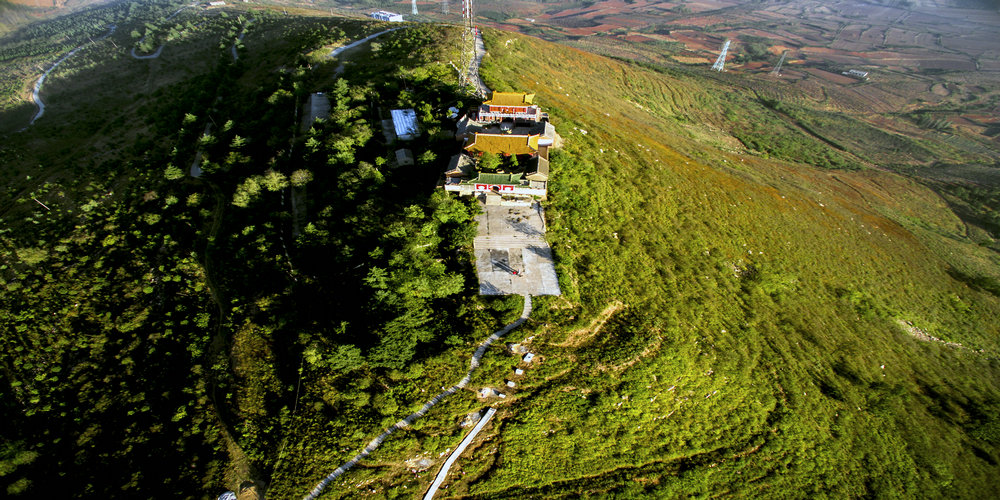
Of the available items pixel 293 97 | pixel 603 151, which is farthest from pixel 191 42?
pixel 603 151

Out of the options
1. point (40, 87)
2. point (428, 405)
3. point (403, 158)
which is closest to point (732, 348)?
point (428, 405)

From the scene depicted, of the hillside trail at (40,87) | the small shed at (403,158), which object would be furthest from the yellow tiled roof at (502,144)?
the hillside trail at (40,87)

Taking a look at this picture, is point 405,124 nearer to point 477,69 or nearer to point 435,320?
point 477,69

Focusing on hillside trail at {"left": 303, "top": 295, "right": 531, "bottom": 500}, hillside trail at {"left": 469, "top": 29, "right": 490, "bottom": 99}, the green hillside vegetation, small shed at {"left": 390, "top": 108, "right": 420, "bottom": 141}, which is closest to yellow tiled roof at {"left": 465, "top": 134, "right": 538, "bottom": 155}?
the green hillside vegetation

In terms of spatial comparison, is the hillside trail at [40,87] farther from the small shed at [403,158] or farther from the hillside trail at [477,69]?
the hillside trail at [477,69]

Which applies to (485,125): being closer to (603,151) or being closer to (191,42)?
(603,151)

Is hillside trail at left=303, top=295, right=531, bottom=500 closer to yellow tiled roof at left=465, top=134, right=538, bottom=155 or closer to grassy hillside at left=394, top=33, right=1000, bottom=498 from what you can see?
grassy hillside at left=394, top=33, right=1000, bottom=498
